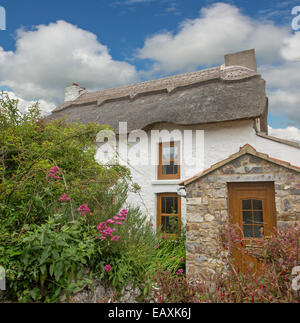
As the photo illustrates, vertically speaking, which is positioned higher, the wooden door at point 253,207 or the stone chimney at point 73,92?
the stone chimney at point 73,92

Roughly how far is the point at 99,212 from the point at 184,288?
1291 millimetres

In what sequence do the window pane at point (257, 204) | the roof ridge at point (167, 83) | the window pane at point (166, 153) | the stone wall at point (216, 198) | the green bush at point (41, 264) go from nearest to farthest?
the green bush at point (41, 264), the stone wall at point (216, 198), the window pane at point (257, 204), the window pane at point (166, 153), the roof ridge at point (167, 83)

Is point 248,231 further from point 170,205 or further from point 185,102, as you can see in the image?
point 185,102

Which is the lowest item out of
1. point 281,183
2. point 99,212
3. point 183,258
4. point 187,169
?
point 183,258

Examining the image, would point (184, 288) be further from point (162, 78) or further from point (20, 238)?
point (162, 78)

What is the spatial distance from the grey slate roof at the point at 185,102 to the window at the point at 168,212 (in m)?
2.25

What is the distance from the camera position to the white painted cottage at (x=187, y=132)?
6.62 m

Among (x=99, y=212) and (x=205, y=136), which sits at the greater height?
(x=205, y=136)

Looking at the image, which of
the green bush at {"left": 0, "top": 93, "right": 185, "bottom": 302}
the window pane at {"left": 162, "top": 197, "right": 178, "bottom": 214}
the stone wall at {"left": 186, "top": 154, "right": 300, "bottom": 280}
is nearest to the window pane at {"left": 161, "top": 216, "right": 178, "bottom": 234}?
the window pane at {"left": 162, "top": 197, "right": 178, "bottom": 214}

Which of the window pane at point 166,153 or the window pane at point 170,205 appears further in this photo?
the window pane at point 166,153

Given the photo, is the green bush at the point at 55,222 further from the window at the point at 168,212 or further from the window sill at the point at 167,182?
the window sill at the point at 167,182

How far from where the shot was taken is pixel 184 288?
6.53ft

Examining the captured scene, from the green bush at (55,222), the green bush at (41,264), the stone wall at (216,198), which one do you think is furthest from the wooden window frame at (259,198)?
the green bush at (41,264)
